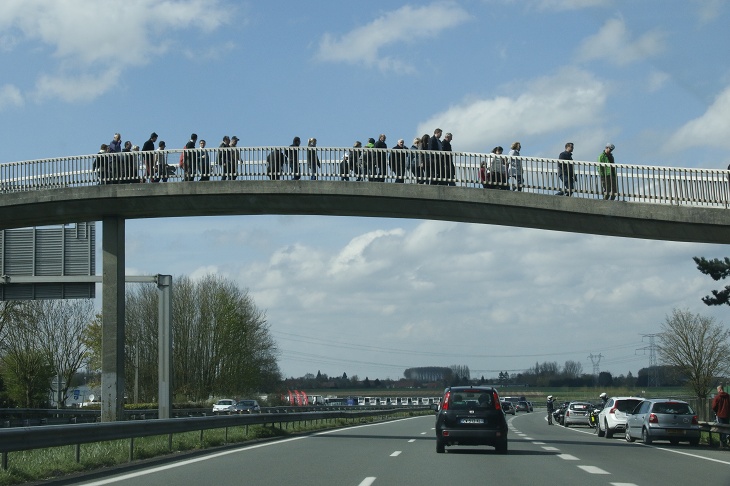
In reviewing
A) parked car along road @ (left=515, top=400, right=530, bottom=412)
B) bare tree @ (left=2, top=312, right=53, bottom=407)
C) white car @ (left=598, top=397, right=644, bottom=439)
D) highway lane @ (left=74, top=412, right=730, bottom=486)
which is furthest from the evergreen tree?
parked car along road @ (left=515, top=400, right=530, bottom=412)

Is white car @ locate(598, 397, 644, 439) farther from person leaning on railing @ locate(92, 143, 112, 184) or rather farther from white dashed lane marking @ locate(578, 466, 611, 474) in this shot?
person leaning on railing @ locate(92, 143, 112, 184)

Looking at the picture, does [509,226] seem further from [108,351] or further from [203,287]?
[203,287]

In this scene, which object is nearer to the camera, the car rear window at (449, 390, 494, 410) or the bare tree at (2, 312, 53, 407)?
the car rear window at (449, 390, 494, 410)

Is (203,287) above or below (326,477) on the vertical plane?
above

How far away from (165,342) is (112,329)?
191 cm

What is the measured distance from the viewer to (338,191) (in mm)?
27797

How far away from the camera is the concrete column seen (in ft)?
96.1

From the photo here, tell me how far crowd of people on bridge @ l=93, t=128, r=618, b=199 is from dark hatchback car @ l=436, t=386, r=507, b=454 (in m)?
8.23

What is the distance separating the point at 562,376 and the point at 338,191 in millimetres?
126227

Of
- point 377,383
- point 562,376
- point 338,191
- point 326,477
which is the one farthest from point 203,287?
point 377,383

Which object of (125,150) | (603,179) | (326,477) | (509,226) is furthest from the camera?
(125,150)

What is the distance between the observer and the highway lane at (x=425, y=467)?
1349cm

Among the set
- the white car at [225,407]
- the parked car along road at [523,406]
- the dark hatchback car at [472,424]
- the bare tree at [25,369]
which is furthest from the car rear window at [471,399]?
the parked car along road at [523,406]

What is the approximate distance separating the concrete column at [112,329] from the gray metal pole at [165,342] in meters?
1.41
